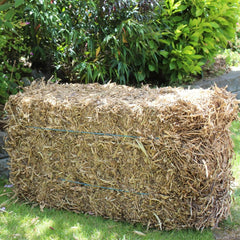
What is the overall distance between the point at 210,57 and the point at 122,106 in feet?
10.9

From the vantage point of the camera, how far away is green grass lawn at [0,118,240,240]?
2.39 meters

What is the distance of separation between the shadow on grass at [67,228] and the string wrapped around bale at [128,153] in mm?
69

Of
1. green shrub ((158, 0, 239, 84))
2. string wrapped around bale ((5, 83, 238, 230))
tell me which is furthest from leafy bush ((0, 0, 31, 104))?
green shrub ((158, 0, 239, 84))

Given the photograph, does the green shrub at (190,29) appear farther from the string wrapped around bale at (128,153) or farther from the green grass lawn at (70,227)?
the green grass lawn at (70,227)

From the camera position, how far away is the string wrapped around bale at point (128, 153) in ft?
7.62

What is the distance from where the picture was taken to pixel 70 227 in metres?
2.51

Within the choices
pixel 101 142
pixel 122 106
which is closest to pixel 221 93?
pixel 122 106

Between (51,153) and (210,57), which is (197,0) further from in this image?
(51,153)

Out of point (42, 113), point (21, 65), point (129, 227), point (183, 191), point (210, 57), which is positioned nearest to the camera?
point (183, 191)

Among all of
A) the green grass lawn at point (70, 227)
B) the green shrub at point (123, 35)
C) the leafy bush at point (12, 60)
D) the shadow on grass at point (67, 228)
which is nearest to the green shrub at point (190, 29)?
the green shrub at point (123, 35)

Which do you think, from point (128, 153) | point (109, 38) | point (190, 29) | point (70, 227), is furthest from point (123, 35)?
point (70, 227)

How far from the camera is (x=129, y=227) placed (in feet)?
8.31

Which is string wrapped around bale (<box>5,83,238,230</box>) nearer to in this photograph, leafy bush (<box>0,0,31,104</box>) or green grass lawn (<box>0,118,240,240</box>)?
green grass lawn (<box>0,118,240,240</box>)

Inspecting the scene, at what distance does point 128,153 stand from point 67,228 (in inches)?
29.6
